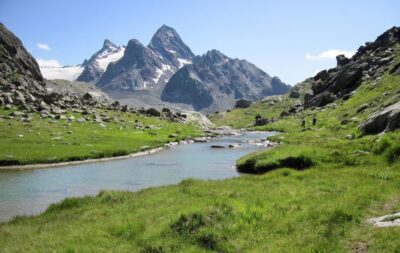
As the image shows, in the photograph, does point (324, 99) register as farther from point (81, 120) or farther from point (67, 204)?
point (67, 204)

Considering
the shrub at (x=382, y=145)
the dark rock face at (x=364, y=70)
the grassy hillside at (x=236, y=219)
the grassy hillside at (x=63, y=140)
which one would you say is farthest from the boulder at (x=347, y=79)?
the grassy hillside at (x=236, y=219)

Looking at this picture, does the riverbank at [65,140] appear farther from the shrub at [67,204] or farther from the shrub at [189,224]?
the shrub at [189,224]

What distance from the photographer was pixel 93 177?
154ft

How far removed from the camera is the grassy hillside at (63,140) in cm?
5712

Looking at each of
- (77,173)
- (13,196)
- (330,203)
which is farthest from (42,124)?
(330,203)

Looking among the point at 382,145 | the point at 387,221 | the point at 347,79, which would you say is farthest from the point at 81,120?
the point at 347,79

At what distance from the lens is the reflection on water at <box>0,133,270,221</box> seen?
35.4 meters

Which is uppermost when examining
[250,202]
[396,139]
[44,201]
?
[396,139]

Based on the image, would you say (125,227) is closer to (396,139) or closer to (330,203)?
(330,203)

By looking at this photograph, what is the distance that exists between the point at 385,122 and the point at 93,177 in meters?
Answer: 33.9

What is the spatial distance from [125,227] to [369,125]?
121ft

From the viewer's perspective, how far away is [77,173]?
49.4 meters

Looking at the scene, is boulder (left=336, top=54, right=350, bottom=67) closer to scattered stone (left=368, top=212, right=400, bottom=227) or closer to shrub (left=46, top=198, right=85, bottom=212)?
shrub (left=46, top=198, right=85, bottom=212)

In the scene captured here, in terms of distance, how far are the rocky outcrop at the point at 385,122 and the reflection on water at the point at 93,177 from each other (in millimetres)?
16990
